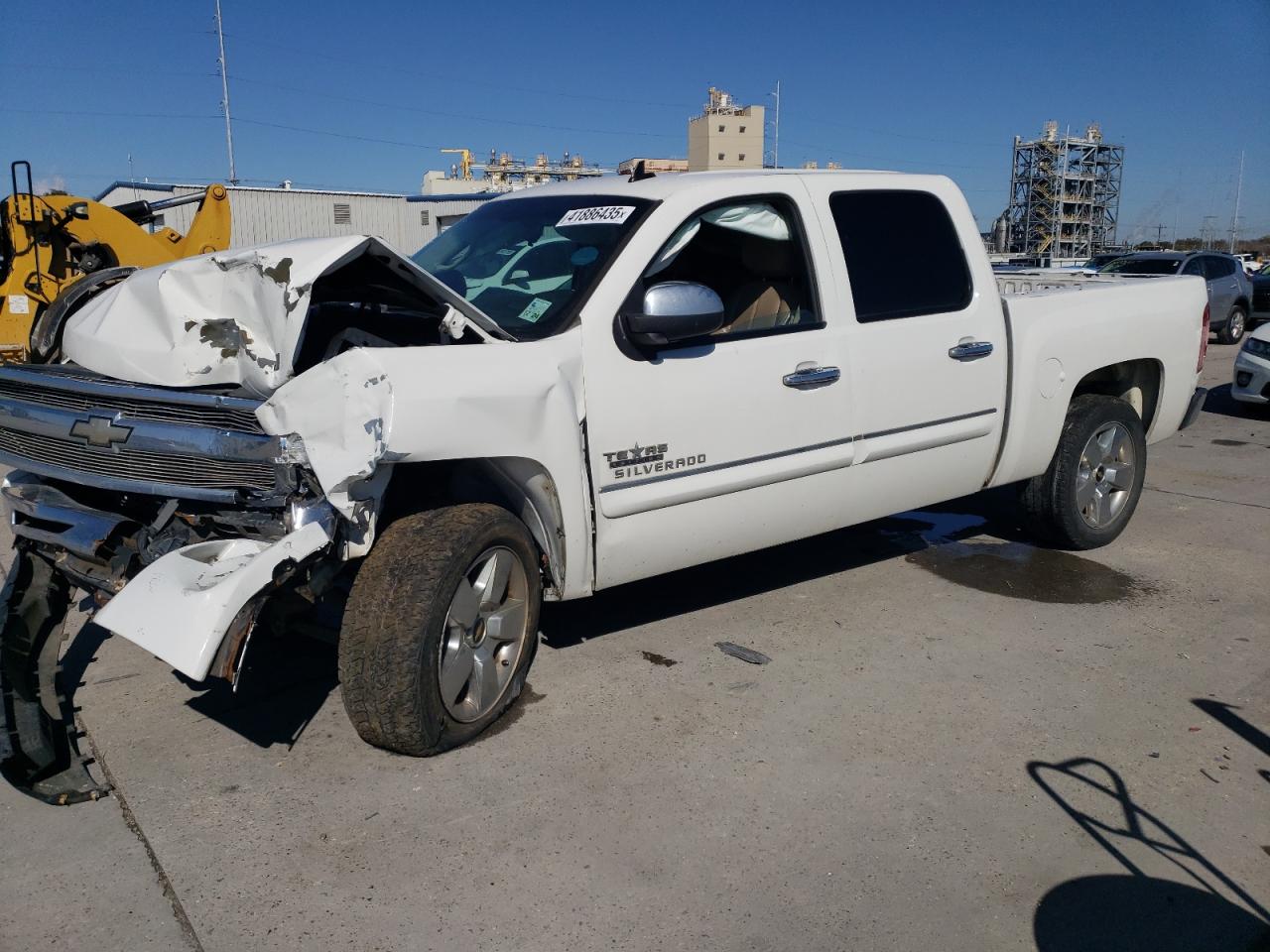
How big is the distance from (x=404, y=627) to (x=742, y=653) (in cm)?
175

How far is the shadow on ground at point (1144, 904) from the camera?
264 cm

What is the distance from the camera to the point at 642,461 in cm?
381

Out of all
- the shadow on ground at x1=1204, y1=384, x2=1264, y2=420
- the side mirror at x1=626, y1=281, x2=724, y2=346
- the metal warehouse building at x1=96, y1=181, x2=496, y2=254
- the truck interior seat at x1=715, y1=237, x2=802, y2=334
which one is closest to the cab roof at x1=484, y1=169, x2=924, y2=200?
the truck interior seat at x1=715, y1=237, x2=802, y2=334

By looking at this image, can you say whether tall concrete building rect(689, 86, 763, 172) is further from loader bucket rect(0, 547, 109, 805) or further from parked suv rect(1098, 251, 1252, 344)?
parked suv rect(1098, 251, 1252, 344)

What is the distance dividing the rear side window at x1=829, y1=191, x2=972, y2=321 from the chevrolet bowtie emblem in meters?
2.90

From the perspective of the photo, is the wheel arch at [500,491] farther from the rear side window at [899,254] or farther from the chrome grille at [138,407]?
the rear side window at [899,254]

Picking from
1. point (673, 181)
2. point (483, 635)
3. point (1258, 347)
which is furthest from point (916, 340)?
point (1258, 347)

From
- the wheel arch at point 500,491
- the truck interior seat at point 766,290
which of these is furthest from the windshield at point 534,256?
the truck interior seat at point 766,290

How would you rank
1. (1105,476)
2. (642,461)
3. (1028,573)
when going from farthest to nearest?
(1105,476)
(1028,573)
(642,461)

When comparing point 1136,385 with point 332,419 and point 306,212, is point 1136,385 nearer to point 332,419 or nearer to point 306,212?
point 332,419

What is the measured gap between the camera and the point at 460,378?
326 cm

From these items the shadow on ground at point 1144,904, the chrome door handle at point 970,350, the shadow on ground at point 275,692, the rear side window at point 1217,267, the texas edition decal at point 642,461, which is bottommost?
the shadow on ground at point 1144,904

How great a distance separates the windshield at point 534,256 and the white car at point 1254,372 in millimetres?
8916

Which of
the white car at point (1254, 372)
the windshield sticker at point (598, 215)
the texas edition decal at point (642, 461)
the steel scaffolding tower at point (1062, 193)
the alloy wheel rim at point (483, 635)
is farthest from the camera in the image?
the steel scaffolding tower at point (1062, 193)
